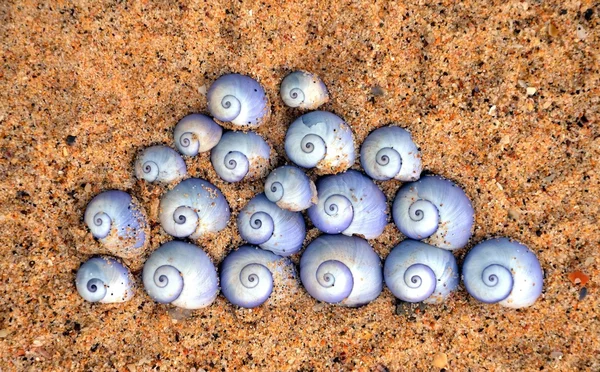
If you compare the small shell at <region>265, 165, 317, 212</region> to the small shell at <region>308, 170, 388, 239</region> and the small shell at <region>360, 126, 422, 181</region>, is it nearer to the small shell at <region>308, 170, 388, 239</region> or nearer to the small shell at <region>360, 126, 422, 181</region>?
the small shell at <region>308, 170, 388, 239</region>

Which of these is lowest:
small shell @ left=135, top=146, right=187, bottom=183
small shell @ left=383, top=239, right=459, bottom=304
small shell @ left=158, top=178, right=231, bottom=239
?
small shell @ left=158, top=178, right=231, bottom=239

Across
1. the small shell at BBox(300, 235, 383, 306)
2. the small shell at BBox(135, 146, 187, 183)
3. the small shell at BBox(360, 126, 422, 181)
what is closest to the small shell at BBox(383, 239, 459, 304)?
the small shell at BBox(300, 235, 383, 306)

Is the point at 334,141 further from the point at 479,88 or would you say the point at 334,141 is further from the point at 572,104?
the point at 572,104

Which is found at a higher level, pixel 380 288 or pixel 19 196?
pixel 380 288

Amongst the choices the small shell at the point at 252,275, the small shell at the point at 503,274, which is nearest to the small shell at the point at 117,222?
the small shell at the point at 252,275

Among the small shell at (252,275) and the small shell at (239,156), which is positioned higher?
the small shell at (239,156)

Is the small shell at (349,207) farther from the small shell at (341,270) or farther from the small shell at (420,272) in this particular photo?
the small shell at (420,272)

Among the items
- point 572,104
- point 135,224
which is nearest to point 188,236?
point 135,224
